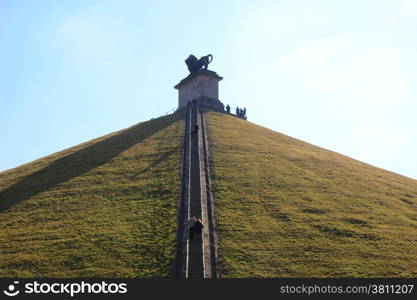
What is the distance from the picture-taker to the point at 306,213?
33.1 meters

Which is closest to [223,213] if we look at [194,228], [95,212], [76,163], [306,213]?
[194,228]

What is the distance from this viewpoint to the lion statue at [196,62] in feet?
230

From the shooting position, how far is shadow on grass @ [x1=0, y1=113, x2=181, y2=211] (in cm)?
3972

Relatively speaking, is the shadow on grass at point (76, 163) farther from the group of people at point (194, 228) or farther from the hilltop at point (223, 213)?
the group of people at point (194, 228)

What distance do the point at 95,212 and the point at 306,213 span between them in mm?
15463

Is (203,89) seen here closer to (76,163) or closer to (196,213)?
(76,163)

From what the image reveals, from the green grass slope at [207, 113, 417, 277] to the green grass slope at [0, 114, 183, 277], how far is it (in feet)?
13.7

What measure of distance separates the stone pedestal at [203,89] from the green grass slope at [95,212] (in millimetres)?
17238

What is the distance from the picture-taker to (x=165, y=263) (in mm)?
25172

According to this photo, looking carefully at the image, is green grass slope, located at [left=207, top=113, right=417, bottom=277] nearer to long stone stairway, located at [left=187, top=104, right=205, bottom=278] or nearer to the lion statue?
long stone stairway, located at [left=187, top=104, right=205, bottom=278]

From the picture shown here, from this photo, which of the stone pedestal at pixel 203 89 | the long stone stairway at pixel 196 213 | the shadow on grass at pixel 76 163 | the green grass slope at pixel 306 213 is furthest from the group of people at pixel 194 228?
the stone pedestal at pixel 203 89

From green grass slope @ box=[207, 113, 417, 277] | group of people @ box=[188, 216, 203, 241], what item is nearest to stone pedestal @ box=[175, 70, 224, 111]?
green grass slope @ box=[207, 113, 417, 277]

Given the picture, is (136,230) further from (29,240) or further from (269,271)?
(269,271)

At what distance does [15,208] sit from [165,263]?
662 inches
